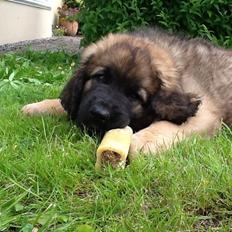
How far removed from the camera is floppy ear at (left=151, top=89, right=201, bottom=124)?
310 centimetres

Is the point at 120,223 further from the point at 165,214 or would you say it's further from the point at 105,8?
the point at 105,8

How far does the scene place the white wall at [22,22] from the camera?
949 centimetres

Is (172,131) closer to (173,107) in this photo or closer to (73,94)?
(173,107)

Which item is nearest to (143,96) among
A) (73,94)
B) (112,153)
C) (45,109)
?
(73,94)

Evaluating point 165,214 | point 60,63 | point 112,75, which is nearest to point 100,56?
point 112,75

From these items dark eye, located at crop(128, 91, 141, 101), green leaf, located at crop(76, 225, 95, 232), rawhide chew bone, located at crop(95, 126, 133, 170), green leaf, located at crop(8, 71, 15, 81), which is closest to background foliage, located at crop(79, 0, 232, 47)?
green leaf, located at crop(8, 71, 15, 81)

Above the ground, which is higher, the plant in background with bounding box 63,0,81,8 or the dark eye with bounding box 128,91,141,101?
the dark eye with bounding box 128,91,141,101

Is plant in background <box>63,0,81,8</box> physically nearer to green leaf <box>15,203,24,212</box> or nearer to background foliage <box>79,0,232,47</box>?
background foliage <box>79,0,232,47</box>

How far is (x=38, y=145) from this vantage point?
9.22ft

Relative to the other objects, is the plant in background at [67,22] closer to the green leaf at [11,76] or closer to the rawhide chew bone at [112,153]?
the green leaf at [11,76]

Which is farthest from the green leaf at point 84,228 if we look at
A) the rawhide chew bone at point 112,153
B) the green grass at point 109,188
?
the rawhide chew bone at point 112,153

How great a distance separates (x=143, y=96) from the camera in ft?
10.2

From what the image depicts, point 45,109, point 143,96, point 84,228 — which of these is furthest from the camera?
point 45,109

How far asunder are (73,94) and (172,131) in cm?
69
